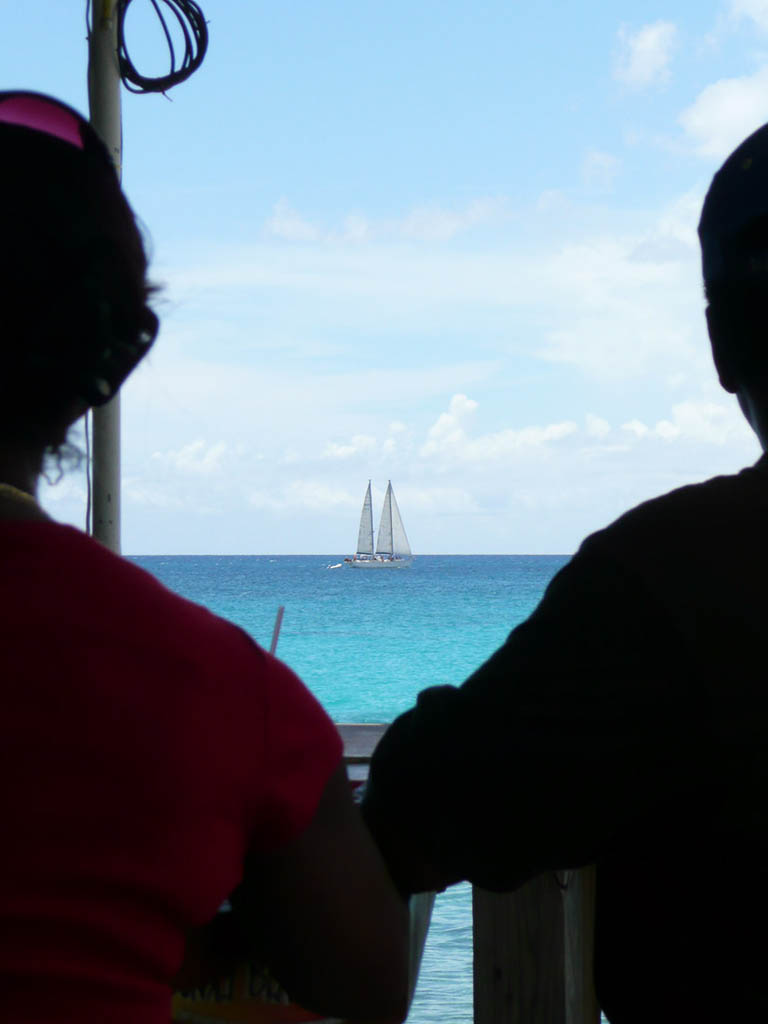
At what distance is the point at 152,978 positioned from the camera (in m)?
0.66

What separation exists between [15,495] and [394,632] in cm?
4051

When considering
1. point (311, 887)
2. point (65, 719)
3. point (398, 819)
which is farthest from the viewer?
point (398, 819)

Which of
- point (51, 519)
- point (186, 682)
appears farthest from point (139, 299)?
point (186, 682)

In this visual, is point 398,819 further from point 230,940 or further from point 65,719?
point 65,719

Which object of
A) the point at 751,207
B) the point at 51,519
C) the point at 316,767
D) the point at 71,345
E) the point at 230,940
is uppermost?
the point at 751,207

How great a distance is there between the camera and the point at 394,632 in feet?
134

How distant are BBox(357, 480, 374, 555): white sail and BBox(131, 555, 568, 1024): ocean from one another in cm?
221

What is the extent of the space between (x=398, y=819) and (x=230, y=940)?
160mm

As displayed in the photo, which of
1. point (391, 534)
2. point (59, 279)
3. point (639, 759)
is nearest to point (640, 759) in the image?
point (639, 759)

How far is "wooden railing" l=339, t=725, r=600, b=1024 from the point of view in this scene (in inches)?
58.3

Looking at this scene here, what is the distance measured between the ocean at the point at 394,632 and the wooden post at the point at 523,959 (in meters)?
2.37

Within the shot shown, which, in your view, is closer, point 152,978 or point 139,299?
point 152,978

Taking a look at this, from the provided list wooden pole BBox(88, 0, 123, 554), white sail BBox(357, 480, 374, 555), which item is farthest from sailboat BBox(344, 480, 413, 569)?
wooden pole BBox(88, 0, 123, 554)

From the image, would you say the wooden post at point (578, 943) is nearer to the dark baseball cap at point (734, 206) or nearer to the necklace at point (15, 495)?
the dark baseball cap at point (734, 206)
